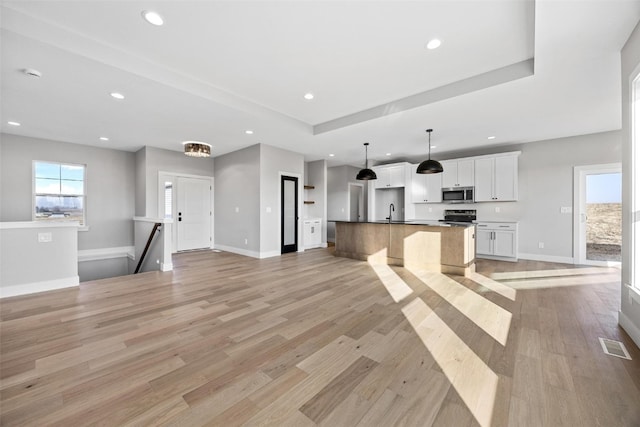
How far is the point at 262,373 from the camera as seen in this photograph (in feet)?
6.09

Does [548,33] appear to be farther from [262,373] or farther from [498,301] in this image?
[262,373]

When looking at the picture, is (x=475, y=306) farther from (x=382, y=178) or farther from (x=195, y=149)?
(x=195, y=149)

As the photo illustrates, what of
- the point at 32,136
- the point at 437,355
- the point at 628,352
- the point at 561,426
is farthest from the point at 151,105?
the point at 628,352

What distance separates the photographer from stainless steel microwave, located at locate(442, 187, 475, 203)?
6617mm

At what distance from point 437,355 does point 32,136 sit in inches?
326

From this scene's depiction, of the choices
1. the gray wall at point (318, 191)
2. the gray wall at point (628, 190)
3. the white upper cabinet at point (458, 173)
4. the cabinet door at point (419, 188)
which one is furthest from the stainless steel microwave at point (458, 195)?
the gray wall at point (628, 190)

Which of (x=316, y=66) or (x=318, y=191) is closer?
(x=316, y=66)

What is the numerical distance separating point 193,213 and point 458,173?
23.4ft

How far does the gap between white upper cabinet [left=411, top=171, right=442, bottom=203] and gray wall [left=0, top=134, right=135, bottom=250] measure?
25.1 ft

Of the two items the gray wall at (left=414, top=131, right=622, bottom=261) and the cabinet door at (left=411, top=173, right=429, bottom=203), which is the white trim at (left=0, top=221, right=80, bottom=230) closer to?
the cabinet door at (left=411, top=173, right=429, bottom=203)

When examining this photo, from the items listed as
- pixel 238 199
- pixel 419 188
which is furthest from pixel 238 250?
pixel 419 188

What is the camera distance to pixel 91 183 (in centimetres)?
634

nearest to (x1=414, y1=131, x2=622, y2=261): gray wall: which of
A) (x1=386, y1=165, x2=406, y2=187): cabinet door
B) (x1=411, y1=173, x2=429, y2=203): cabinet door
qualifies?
(x1=411, y1=173, x2=429, y2=203): cabinet door

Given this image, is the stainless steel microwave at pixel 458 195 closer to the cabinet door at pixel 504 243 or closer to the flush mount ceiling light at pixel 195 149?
the cabinet door at pixel 504 243
